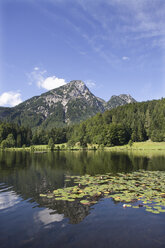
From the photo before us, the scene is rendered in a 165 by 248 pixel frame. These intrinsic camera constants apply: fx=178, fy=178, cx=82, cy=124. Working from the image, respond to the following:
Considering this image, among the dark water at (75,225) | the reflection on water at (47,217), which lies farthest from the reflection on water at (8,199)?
the reflection on water at (47,217)

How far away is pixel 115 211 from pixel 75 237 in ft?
18.9

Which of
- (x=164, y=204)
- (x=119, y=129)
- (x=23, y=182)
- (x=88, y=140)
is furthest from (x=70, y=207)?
(x=88, y=140)

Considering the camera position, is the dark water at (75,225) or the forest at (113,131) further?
the forest at (113,131)

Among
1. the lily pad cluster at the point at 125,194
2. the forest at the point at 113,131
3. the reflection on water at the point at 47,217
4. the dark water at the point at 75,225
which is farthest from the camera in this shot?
the forest at the point at 113,131

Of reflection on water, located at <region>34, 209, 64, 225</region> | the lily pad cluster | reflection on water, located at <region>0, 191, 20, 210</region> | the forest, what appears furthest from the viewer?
the forest

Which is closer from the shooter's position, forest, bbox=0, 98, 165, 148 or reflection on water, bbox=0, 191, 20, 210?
reflection on water, bbox=0, 191, 20, 210

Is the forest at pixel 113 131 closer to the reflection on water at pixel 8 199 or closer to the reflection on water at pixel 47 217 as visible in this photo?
the reflection on water at pixel 8 199

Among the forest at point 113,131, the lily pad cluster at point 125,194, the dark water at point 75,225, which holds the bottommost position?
the dark water at point 75,225

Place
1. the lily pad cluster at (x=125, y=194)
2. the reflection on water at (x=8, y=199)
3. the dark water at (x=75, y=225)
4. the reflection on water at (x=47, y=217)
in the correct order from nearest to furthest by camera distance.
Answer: the dark water at (x=75, y=225)
the reflection on water at (x=47, y=217)
the lily pad cluster at (x=125, y=194)
the reflection on water at (x=8, y=199)

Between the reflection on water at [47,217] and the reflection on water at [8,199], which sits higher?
the reflection on water at [47,217]

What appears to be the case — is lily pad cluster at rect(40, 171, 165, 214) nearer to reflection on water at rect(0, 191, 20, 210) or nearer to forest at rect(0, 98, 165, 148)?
reflection on water at rect(0, 191, 20, 210)

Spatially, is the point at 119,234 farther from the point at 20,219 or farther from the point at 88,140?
the point at 88,140

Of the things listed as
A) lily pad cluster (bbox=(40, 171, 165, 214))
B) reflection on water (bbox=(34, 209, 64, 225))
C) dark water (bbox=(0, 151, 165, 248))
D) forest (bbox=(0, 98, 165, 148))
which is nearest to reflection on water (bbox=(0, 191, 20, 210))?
dark water (bbox=(0, 151, 165, 248))

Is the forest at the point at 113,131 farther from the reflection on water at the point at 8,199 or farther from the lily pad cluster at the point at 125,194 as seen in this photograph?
the reflection on water at the point at 8,199
